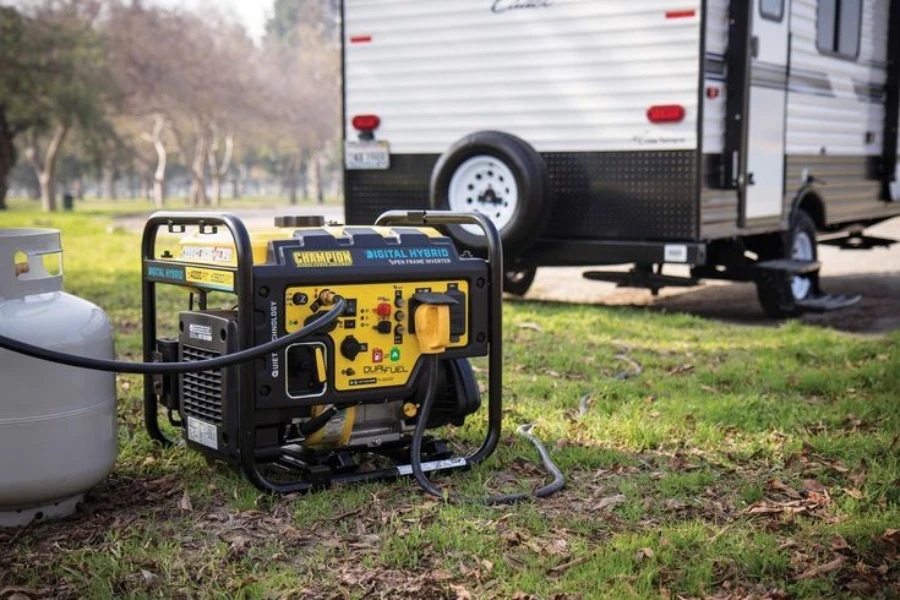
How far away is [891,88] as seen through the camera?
11.1 m

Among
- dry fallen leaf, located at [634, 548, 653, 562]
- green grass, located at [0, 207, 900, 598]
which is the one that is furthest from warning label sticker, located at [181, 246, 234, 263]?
dry fallen leaf, located at [634, 548, 653, 562]

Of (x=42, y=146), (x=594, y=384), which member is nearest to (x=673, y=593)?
(x=594, y=384)

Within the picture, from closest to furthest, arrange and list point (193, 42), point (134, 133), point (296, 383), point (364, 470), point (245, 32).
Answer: point (296, 383) → point (364, 470) → point (193, 42) → point (134, 133) → point (245, 32)

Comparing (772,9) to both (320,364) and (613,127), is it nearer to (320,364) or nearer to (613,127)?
(613,127)

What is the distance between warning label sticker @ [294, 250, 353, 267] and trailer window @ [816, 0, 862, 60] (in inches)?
266

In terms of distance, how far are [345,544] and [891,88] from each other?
30.7ft

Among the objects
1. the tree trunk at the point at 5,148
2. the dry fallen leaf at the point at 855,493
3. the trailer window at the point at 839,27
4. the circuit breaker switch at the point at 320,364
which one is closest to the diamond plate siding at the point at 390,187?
the trailer window at the point at 839,27

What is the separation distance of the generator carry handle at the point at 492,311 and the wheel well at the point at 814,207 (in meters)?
6.01

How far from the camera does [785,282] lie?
8812mm

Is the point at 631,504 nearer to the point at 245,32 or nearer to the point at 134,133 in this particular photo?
the point at 134,133

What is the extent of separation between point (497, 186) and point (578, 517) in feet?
15.8

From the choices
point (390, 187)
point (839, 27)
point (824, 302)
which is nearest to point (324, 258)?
point (390, 187)

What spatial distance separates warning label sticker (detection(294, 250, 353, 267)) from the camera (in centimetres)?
398

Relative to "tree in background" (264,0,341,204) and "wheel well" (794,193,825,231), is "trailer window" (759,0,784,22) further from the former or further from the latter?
"tree in background" (264,0,341,204)
